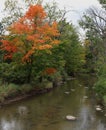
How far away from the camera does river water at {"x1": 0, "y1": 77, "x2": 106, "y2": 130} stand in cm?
2006

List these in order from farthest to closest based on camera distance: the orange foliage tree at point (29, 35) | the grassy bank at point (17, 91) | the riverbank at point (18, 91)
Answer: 1. the orange foliage tree at point (29, 35)
2. the grassy bank at point (17, 91)
3. the riverbank at point (18, 91)

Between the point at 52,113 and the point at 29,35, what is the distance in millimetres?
10051

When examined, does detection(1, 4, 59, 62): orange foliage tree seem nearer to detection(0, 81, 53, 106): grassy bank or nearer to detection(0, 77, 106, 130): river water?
detection(0, 81, 53, 106): grassy bank

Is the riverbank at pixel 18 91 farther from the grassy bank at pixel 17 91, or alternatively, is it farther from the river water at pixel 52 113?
the river water at pixel 52 113

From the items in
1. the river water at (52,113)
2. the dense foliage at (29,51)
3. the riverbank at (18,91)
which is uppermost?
the dense foliage at (29,51)

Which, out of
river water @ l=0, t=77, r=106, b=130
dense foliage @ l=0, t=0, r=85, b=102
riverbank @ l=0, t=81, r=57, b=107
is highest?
dense foliage @ l=0, t=0, r=85, b=102

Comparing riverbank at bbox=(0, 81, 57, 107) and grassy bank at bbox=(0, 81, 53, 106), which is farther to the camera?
grassy bank at bbox=(0, 81, 53, 106)

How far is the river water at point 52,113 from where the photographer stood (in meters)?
20.1

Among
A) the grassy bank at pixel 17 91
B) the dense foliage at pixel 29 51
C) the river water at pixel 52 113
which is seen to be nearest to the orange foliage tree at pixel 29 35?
the dense foliage at pixel 29 51

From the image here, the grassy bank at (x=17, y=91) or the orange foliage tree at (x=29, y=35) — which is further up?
the orange foliage tree at (x=29, y=35)

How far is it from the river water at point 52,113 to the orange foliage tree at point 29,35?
4.76m

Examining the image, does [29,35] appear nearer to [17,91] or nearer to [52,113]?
[17,91]

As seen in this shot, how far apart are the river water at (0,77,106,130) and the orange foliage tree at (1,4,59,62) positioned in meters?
4.76

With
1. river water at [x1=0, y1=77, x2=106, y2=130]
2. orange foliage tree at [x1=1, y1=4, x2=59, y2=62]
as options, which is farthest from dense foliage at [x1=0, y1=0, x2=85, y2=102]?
river water at [x1=0, y1=77, x2=106, y2=130]
